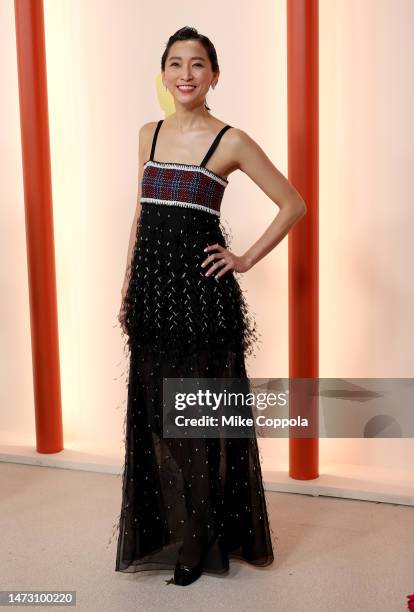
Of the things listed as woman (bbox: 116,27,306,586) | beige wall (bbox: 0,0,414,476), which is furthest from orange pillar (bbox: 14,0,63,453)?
woman (bbox: 116,27,306,586)

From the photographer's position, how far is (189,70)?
2.23 meters

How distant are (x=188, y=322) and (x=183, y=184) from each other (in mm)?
417

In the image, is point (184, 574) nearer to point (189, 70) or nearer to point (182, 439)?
point (182, 439)

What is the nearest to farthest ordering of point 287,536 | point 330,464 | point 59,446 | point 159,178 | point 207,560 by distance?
point 159,178
point 207,560
point 287,536
point 330,464
point 59,446

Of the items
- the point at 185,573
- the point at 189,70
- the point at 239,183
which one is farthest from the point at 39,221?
the point at 185,573

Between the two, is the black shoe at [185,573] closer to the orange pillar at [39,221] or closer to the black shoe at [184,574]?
the black shoe at [184,574]

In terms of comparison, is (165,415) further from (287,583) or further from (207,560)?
(287,583)

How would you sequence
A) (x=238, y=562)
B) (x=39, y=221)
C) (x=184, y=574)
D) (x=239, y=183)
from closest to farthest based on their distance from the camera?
(x=184, y=574) < (x=238, y=562) < (x=239, y=183) < (x=39, y=221)

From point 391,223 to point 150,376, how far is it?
1.23 m

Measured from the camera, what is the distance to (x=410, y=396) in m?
3.08

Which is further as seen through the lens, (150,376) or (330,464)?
(330,464)

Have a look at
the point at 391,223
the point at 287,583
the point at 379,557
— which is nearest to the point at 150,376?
the point at 287,583

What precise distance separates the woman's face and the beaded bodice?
0.46 feet

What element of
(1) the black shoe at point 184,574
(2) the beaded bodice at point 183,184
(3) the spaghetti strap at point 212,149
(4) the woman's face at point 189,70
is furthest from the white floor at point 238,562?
(4) the woman's face at point 189,70
